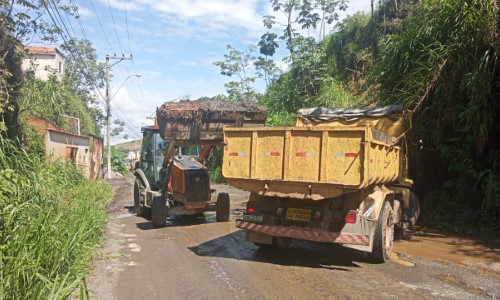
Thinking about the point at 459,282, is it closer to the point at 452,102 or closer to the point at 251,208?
the point at 251,208

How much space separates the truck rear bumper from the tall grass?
2.76 meters

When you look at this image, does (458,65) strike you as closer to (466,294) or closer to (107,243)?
(466,294)

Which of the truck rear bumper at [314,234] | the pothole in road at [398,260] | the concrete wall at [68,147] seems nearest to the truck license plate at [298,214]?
the truck rear bumper at [314,234]

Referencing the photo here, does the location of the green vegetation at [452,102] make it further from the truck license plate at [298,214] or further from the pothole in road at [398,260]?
the truck license plate at [298,214]

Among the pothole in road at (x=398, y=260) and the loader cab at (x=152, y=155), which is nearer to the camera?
the pothole in road at (x=398, y=260)

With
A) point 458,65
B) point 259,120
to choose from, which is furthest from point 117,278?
point 458,65

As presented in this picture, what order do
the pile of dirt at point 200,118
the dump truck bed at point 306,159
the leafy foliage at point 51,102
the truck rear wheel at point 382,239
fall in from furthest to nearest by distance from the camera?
the leafy foliage at point 51,102, the pile of dirt at point 200,118, the truck rear wheel at point 382,239, the dump truck bed at point 306,159

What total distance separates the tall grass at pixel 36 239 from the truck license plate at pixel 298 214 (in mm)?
3071

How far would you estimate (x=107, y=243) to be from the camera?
8180mm

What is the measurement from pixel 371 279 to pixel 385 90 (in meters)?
7.08

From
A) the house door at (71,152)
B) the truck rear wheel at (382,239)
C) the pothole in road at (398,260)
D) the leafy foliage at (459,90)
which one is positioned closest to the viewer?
the truck rear wheel at (382,239)

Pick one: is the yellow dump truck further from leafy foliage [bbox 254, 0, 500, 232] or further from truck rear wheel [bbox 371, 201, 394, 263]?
leafy foliage [bbox 254, 0, 500, 232]

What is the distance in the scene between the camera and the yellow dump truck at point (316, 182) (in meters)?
5.90

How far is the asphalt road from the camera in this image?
203 inches
